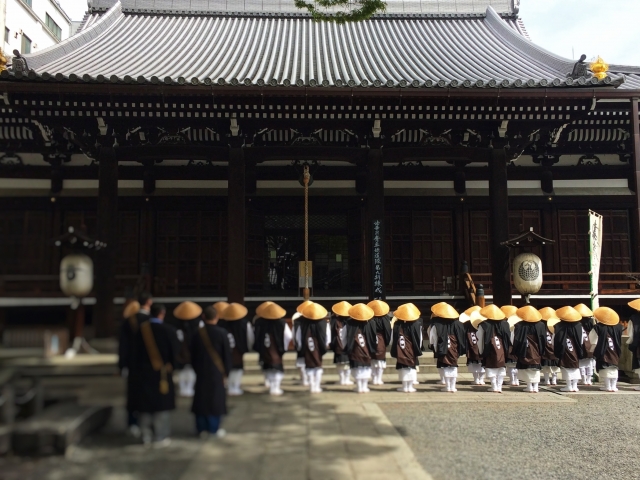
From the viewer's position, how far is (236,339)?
2.24 m

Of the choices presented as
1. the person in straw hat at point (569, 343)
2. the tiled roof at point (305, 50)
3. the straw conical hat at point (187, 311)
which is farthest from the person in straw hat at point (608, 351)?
the straw conical hat at point (187, 311)

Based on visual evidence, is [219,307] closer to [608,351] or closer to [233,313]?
[233,313]

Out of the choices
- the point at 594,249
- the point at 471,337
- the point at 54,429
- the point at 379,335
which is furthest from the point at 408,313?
the point at 54,429

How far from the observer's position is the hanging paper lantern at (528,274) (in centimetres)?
764

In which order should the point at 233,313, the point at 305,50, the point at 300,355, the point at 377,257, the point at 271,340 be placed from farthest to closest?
1. the point at 305,50
2. the point at 377,257
3. the point at 300,355
4. the point at 271,340
5. the point at 233,313

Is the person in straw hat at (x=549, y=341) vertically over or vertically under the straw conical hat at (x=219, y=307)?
under

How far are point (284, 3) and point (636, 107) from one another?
11.9 meters

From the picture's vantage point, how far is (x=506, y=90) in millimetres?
7207

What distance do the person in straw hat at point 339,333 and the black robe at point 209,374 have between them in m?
1.96

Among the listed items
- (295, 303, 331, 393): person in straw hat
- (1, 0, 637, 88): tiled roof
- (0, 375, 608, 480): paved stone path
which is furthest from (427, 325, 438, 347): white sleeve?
(0, 375, 608, 480): paved stone path

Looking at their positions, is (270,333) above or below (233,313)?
below

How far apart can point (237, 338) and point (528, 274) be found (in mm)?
6603

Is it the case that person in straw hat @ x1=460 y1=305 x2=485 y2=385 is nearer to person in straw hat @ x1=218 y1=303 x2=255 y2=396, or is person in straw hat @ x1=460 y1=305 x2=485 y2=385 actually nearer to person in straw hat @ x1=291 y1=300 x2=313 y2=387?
person in straw hat @ x1=291 y1=300 x2=313 y2=387

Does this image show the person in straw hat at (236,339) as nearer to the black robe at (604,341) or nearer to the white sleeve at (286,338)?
the white sleeve at (286,338)
